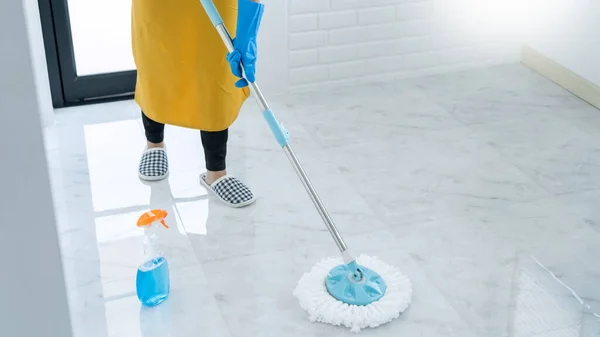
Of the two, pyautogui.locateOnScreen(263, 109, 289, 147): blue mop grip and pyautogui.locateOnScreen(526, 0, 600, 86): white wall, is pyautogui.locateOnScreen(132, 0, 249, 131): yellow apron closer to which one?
pyautogui.locateOnScreen(263, 109, 289, 147): blue mop grip

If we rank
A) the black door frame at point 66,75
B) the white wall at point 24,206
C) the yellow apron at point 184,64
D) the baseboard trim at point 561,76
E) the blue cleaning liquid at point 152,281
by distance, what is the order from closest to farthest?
the white wall at point 24,206
the blue cleaning liquid at point 152,281
the yellow apron at point 184,64
the black door frame at point 66,75
the baseboard trim at point 561,76

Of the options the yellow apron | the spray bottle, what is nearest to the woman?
the yellow apron

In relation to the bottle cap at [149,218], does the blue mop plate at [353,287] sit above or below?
below

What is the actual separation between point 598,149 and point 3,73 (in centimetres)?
215

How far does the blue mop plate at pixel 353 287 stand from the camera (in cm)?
158

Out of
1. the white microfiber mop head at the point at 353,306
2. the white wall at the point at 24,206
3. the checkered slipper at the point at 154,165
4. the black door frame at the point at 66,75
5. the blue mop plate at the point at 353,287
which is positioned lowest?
the white microfiber mop head at the point at 353,306

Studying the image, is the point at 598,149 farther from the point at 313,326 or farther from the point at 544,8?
the point at 313,326

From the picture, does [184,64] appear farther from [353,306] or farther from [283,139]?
[353,306]

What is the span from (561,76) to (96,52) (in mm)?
1665

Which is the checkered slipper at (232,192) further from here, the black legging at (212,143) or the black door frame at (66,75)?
the black door frame at (66,75)

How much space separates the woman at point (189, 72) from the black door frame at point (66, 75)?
1.91 feet

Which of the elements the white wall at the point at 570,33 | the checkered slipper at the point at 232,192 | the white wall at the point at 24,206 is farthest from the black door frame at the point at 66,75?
the white wall at the point at 24,206

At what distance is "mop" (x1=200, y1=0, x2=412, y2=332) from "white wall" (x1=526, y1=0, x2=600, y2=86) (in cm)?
126

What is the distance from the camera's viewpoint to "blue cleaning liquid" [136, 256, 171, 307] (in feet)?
5.32
